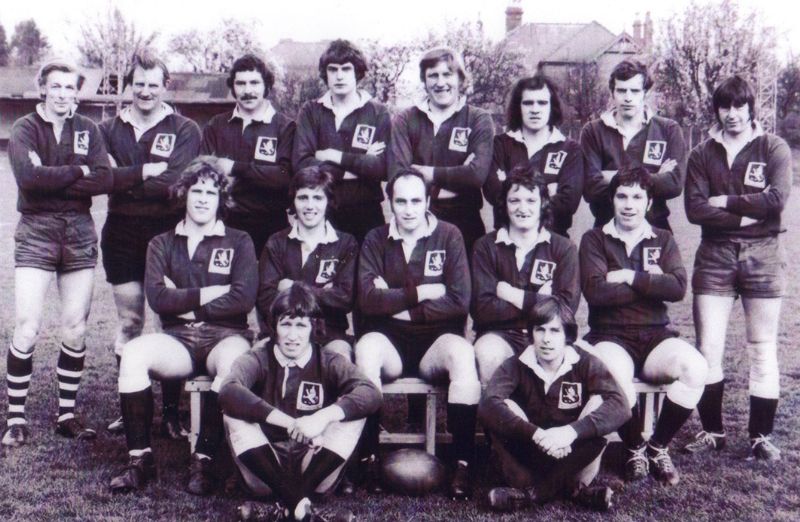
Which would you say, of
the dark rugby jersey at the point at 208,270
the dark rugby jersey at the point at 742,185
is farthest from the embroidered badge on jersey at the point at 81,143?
the dark rugby jersey at the point at 742,185

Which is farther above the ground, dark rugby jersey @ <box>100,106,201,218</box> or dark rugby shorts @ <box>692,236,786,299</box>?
dark rugby jersey @ <box>100,106,201,218</box>

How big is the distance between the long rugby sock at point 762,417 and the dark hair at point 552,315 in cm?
118

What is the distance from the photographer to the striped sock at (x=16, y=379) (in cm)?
493

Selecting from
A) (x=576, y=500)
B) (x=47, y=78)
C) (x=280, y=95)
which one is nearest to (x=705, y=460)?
(x=576, y=500)

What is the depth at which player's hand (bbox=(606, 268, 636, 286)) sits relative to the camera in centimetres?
455

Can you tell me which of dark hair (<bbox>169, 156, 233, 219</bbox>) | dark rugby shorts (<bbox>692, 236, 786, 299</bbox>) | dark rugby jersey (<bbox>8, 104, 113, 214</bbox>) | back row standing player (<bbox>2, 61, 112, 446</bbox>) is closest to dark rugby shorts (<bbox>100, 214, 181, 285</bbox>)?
back row standing player (<bbox>2, 61, 112, 446</bbox>)

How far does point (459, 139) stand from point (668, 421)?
76.5 inches

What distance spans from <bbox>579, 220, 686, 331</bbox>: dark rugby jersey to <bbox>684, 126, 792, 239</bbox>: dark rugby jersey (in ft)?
0.95

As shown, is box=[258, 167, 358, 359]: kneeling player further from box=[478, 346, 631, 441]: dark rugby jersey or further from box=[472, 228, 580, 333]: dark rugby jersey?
box=[478, 346, 631, 441]: dark rugby jersey

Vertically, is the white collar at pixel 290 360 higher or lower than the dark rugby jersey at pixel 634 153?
lower

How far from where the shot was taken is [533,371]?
4172mm

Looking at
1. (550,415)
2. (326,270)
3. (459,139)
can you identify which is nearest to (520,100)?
(459,139)

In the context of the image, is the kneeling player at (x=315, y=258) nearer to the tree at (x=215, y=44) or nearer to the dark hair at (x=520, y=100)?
the dark hair at (x=520, y=100)

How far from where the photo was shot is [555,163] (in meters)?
5.00
